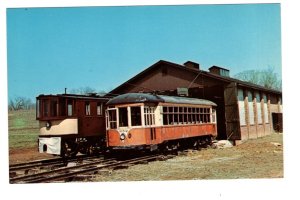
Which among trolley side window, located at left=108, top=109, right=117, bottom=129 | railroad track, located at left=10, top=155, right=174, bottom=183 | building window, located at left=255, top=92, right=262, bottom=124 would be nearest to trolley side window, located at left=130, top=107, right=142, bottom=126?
trolley side window, located at left=108, top=109, right=117, bottom=129

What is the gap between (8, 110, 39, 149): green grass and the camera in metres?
10.2

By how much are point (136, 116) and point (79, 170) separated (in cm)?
235

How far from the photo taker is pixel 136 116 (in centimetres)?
1189

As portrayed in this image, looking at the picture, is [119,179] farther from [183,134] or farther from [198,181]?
[183,134]

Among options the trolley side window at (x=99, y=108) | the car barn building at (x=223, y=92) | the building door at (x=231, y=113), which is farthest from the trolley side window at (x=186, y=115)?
the trolley side window at (x=99, y=108)

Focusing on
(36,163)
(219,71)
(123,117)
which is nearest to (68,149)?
(36,163)

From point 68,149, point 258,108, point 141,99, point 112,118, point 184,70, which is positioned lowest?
point 68,149

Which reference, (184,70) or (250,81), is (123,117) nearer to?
(184,70)

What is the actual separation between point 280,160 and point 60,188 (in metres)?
5.52

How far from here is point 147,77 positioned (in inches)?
508

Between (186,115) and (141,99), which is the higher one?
(141,99)

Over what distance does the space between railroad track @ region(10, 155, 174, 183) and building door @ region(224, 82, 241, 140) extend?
9.90 ft

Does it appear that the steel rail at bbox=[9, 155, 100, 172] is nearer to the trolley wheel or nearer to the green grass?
the trolley wheel

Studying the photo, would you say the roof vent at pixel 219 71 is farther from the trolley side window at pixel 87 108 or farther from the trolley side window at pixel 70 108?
the trolley side window at pixel 70 108
